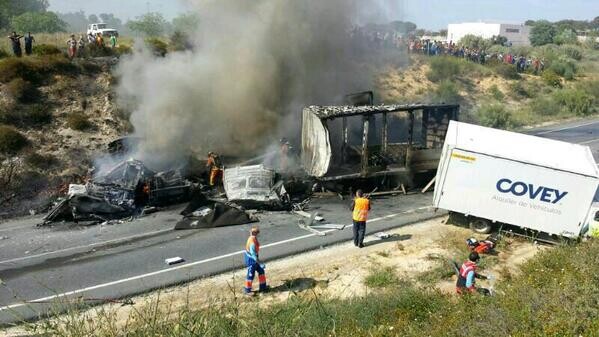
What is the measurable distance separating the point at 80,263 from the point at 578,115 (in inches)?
1298

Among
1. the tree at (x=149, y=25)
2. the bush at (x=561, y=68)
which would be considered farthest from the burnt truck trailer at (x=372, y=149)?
the tree at (x=149, y=25)

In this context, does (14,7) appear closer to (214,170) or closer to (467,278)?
(214,170)

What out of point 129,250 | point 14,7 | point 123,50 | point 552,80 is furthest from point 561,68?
point 14,7

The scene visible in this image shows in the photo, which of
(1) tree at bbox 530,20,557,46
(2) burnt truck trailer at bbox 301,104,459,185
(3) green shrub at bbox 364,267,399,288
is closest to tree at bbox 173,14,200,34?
(2) burnt truck trailer at bbox 301,104,459,185

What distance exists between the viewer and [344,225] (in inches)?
490

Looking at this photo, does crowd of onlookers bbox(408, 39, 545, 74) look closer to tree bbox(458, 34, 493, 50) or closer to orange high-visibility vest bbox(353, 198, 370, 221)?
tree bbox(458, 34, 493, 50)

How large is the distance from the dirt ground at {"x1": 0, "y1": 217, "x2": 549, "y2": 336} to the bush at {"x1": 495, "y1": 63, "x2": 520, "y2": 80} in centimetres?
2912

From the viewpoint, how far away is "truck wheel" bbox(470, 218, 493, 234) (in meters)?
11.8

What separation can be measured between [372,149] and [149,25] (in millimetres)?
38689

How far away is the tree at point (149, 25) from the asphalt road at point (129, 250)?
38242 mm

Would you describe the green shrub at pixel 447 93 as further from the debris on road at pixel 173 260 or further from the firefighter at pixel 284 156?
the debris on road at pixel 173 260

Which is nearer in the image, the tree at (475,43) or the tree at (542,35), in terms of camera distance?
the tree at (475,43)

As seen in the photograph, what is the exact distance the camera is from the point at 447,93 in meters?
31.5

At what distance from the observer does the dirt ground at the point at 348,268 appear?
8719mm
